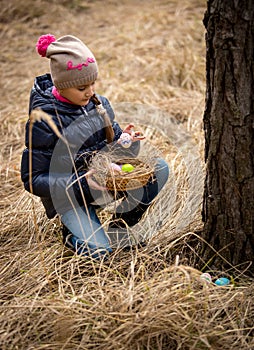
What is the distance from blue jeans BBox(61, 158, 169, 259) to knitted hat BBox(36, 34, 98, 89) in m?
0.56

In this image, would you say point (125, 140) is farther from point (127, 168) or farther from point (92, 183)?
point (92, 183)

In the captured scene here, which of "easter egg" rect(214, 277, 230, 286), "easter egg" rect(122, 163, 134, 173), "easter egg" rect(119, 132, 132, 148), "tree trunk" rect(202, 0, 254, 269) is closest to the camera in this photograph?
"tree trunk" rect(202, 0, 254, 269)

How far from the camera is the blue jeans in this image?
2.32 m

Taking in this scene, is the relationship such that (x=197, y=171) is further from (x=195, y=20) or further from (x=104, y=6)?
(x=104, y=6)

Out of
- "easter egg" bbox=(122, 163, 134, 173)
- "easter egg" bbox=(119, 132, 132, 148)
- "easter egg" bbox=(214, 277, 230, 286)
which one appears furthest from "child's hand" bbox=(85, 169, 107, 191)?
"easter egg" bbox=(214, 277, 230, 286)

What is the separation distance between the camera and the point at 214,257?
2.29 m

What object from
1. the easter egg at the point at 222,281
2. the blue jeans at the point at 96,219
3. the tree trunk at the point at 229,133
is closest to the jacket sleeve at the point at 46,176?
the blue jeans at the point at 96,219

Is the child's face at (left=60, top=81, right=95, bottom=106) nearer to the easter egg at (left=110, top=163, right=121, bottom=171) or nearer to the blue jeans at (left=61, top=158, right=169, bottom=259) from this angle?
the easter egg at (left=110, top=163, right=121, bottom=171)

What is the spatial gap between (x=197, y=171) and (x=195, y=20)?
3728mm

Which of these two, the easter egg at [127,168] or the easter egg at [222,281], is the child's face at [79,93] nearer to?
the easter egg at [127,168]

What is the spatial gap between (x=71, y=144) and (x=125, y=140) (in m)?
0.28

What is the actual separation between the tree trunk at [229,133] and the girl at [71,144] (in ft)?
1.30

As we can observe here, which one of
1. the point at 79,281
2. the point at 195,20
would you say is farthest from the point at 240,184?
the point at 195,20

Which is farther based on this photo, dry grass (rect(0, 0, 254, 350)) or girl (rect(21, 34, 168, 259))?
girl (rect(21, 34, 168, 259))
